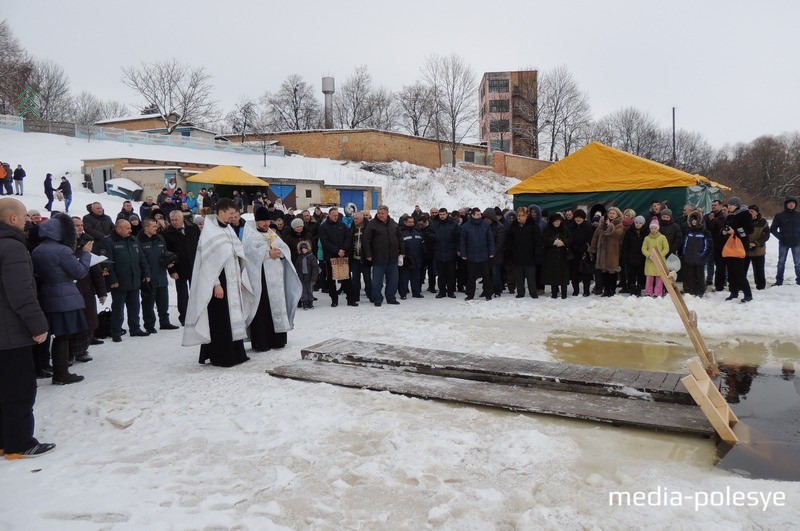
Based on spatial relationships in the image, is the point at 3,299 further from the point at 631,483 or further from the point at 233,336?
the point at 631,483

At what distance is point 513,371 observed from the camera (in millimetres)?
5348

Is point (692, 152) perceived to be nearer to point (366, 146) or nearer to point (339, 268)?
point (366, 146)

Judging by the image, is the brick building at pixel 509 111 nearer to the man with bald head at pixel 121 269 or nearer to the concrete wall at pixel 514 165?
the concrete wall at pixel 514 165

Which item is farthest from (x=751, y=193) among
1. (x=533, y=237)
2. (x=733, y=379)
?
(x=733, y=379)

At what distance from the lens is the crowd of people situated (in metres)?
5.35

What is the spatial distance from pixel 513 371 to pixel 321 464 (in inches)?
92.9

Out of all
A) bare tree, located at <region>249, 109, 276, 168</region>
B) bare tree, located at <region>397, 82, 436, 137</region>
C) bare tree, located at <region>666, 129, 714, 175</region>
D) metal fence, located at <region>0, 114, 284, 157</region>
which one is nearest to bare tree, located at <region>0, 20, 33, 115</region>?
metal fence, located at <region>0, 114, 284, 157</region>

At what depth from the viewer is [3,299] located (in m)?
3.93

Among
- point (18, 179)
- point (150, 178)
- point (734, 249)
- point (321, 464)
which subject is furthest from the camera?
point (150, 178)

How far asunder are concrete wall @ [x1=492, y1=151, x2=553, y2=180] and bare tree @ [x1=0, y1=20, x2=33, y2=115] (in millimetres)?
38324

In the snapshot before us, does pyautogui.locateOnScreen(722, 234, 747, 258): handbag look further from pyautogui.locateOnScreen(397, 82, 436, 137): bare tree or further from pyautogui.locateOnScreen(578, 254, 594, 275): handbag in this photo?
pyautogui.locateOnScreen(397, 82, 436, 137): bare tree

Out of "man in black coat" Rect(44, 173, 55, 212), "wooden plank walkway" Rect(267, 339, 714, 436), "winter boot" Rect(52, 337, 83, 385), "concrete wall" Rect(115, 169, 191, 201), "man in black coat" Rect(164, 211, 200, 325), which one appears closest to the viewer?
"wooden plank walkway" Rect(267, 339, 714, 436)

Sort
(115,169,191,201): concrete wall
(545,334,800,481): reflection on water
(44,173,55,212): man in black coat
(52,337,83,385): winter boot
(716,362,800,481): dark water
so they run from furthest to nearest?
(115,169,191,201): concrete wall
(44,173,55,212): man in black coat
(52,337,83,385): winter boot
(545,334,800,481): reflection on water
(716,362,800,481): dark water

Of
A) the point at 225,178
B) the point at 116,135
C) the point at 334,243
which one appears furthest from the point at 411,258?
the point at 116,135
